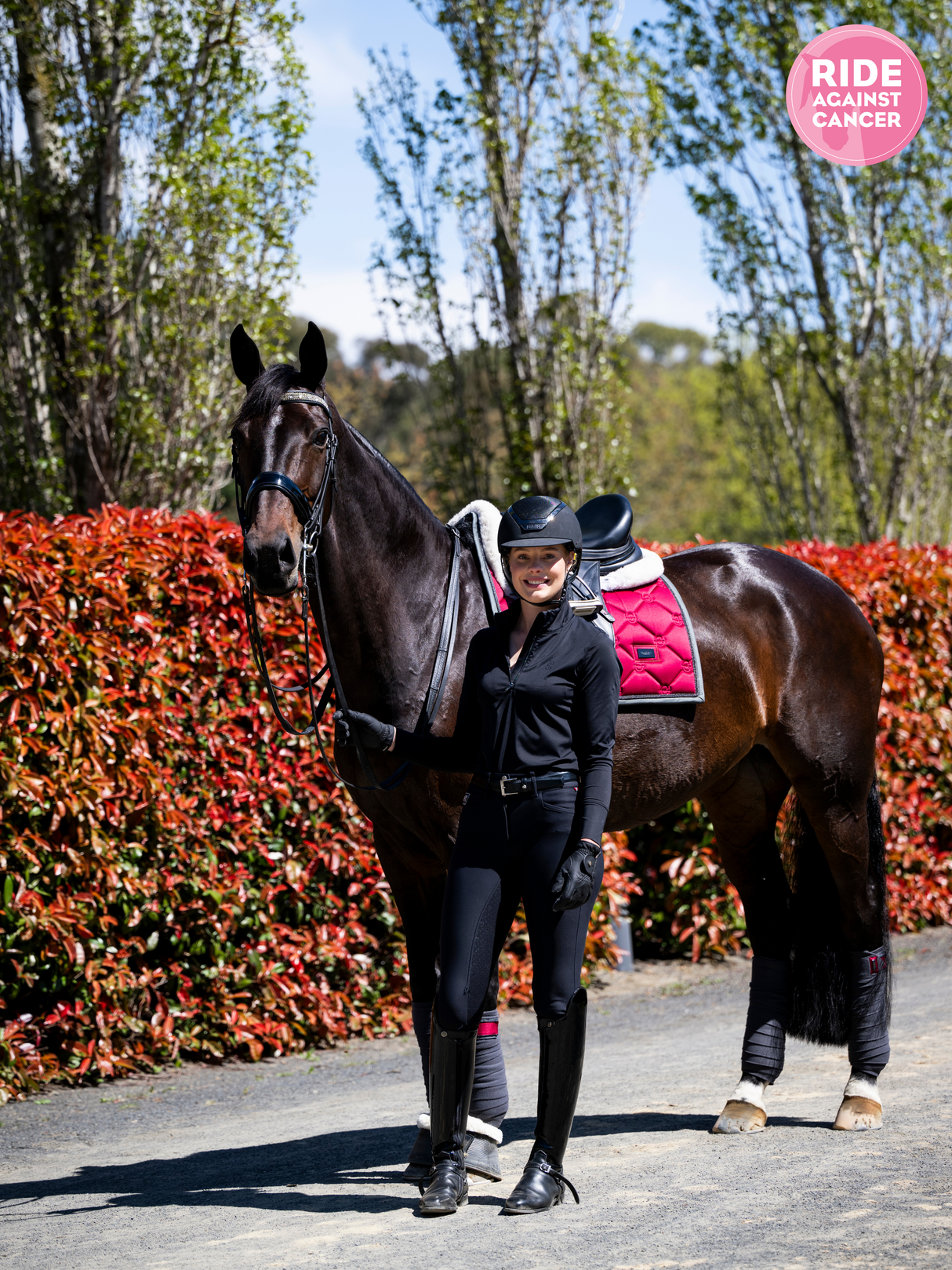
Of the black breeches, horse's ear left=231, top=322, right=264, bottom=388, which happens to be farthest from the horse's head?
the black breeches

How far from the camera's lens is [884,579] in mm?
7727

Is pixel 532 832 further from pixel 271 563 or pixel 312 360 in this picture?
pixel 312 360

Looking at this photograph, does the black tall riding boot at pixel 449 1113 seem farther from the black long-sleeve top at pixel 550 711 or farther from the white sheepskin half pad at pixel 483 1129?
the black long-sleeve top at pixel 550 711

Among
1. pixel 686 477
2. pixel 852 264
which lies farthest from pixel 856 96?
pixel 686 477

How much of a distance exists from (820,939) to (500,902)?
172 centimetres

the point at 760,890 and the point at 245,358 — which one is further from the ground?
the point at 245,358

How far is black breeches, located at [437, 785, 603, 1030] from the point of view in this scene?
3148 mm

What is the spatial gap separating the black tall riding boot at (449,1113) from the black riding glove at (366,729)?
0.74 meters

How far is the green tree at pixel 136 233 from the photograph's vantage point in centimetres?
866

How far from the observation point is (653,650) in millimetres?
3967

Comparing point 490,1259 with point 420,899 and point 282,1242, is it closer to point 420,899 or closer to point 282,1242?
point 282,1242

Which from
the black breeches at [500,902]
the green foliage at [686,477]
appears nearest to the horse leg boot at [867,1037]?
the black breeches at [500,902]

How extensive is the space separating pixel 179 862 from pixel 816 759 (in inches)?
112

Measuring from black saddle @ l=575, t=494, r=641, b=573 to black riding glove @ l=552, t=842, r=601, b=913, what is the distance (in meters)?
1.24
